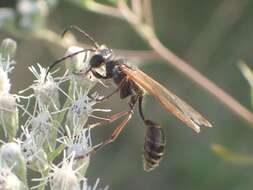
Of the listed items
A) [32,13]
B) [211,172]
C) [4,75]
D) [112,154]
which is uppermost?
[32,13]

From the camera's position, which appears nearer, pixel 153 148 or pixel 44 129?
pixel 44 129

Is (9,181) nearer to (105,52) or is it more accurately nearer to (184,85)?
(105,52)

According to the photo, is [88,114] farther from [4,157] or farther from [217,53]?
[217,53]

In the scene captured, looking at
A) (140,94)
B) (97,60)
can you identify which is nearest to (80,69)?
(97,60)

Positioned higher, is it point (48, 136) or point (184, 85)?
point (48, 136)

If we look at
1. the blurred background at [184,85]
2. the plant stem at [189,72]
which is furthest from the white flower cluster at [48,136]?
the blurred background at [184,85]

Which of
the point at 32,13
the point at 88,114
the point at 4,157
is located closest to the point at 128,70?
the point at 88,114

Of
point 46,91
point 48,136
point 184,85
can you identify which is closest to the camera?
point 48,136
